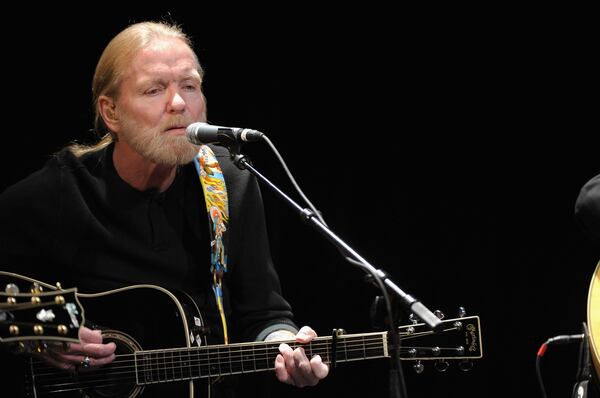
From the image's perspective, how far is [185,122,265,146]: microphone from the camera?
2.27 m

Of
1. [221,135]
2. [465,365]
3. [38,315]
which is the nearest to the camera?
[38,315]

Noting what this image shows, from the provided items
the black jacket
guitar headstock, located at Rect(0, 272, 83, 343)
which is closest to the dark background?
the black jacket

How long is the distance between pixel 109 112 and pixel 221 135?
82 centimetres

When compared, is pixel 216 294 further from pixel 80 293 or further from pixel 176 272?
pixel 80 293

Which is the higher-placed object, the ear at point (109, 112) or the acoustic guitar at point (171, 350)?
the ear at point (109, 112)

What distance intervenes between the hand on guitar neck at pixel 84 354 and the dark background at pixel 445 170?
166 centimetres

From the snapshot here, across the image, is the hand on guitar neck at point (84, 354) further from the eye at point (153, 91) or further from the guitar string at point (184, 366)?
the eye at point (153, 91)

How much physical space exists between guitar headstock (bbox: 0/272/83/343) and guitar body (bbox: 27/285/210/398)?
283 millimetres

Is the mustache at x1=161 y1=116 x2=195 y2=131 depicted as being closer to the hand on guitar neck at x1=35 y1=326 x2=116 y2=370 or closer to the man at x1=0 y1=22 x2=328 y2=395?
the man at x1=0 y1=22 x2=328 y2=395

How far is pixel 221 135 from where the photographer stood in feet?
7.64

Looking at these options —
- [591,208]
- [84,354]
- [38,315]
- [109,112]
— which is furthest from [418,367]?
[109,112]

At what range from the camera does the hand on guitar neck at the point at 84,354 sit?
2459 mm

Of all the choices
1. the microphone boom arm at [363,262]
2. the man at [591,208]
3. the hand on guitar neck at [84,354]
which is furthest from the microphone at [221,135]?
the man at [591,208]

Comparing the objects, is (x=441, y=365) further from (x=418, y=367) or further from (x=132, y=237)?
(x=132, y=237)
